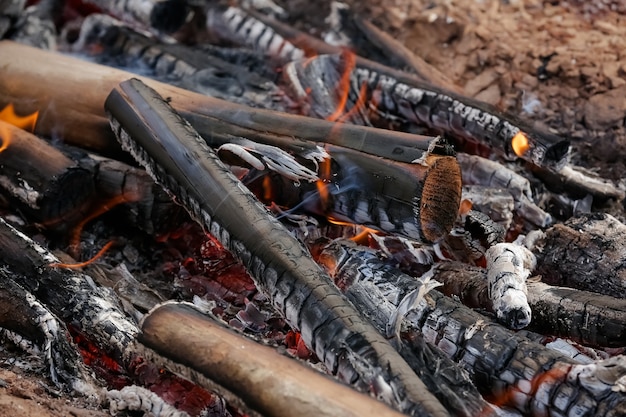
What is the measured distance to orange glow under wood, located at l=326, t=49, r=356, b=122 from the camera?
3482 millimetres

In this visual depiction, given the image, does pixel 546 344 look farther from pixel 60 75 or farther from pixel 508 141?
pixel 60 75

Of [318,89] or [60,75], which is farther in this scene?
[318,89]

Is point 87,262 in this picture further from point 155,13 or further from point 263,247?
point 155,13

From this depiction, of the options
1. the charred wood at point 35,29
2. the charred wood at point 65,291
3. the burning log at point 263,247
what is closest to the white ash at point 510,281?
the burning log at point 263,247

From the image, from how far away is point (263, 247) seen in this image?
2.28 metres

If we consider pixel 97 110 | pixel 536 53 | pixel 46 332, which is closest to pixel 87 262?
pixel 46 332

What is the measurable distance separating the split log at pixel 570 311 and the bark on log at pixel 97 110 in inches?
25.6

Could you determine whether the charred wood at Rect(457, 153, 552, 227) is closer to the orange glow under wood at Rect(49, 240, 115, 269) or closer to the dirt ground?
the dirt ground

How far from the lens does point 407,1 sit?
4.68 meters

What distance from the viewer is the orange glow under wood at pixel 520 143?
10.1 ft

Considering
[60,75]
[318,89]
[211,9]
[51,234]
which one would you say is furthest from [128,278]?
[211,9]

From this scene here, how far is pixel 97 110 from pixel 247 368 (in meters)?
1.66

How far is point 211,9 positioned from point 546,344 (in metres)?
2.82

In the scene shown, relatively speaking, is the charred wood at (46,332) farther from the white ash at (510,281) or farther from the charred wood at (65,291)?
the white ash at (510,281)
